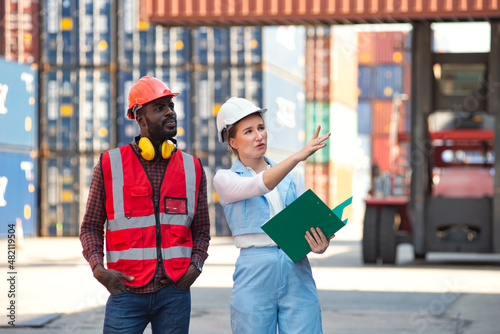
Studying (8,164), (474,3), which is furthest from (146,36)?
(474,3)

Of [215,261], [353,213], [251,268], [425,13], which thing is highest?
[425,13]

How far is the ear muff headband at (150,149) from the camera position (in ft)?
12.3

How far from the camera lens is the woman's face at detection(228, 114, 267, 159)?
12.3 ft

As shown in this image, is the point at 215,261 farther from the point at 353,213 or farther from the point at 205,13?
the point at 353,213

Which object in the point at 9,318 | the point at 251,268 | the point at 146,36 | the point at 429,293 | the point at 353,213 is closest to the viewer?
the point at 251,268

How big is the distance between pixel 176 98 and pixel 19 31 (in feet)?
15.8

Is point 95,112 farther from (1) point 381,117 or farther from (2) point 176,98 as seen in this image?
(1) point 381,117

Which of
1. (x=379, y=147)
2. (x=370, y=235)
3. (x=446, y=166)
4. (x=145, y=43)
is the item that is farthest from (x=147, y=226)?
(x=379, y=147)

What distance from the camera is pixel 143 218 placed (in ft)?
12.2

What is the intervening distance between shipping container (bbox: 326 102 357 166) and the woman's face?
1261 inches

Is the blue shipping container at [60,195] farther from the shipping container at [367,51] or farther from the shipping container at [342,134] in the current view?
the shipping container at [367,51]

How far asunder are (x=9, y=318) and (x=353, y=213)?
37.0 meters

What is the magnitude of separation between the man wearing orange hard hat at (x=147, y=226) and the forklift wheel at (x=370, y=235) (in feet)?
34.3

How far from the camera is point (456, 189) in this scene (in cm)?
1457
